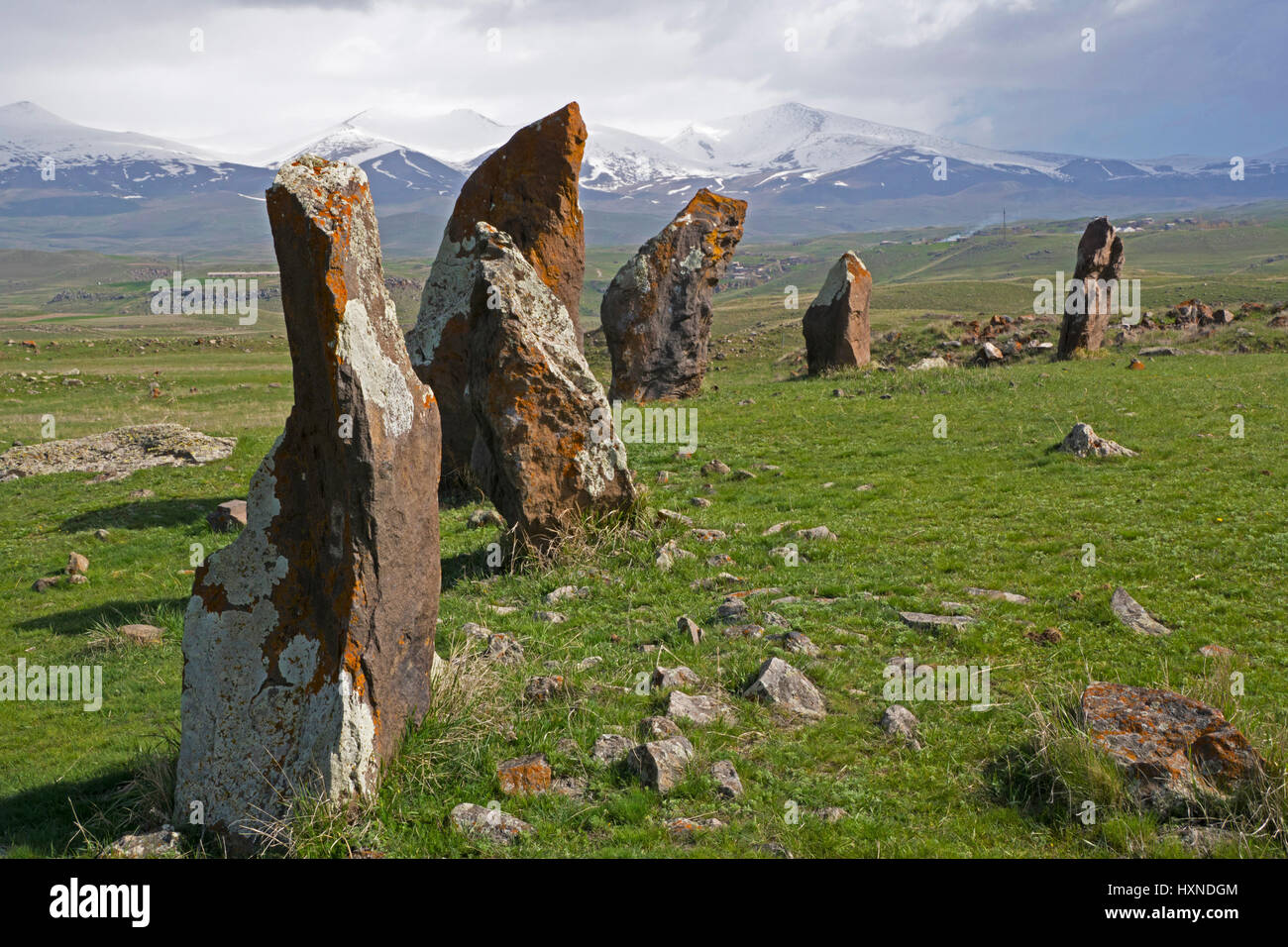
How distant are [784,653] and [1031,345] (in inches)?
1103

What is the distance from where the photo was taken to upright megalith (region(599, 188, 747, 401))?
2686 centimetres

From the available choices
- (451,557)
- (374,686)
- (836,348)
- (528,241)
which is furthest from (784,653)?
(836,348)

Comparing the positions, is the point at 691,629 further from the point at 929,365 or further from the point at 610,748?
the point at 929,365

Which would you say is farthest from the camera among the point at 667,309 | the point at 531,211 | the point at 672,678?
the point at 667,309

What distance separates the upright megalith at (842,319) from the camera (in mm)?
28688

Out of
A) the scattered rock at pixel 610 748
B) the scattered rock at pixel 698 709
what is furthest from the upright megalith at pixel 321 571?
the scattered rock at pixel 698 709

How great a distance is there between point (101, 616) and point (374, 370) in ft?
26.9

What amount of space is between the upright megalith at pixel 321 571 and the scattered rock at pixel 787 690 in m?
2.87

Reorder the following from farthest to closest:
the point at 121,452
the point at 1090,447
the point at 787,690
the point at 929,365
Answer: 1. the point at 929,365
2. the point at 121,452
3. the point at 1090,447
4. the point at 787,690

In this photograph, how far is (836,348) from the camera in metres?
29.5

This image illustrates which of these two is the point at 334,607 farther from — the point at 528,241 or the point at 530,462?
the point at 528,241

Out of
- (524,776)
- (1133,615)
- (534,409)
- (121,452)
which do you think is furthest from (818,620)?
(121,452)

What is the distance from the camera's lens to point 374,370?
6363 millimetres

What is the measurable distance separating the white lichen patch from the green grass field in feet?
7.62
